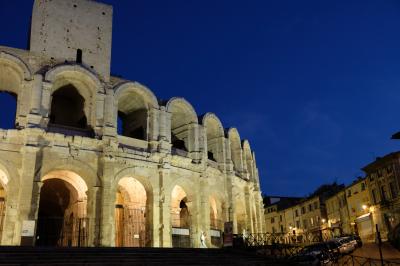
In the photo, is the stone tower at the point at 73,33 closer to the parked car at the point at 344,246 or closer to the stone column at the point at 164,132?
the stone column at the point at 164,132

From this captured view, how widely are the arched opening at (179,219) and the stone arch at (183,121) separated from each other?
11.5 ft

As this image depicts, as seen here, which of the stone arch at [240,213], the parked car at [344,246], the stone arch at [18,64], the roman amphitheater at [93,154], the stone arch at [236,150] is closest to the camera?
the roman amphitheater at [93,154]

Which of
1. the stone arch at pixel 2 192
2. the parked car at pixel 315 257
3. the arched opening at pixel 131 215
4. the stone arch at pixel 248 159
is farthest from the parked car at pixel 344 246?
the stone arch at pixel 2 192

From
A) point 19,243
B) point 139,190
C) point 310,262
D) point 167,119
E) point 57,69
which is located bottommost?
point 310,262

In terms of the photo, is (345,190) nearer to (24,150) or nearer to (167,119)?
(167,119)

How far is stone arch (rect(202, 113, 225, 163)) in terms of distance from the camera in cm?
3312

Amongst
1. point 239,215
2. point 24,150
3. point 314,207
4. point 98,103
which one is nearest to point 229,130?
point 239,215

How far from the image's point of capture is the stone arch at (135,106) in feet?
91.0

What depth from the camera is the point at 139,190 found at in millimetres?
28406

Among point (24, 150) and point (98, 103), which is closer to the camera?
point (24, 150)

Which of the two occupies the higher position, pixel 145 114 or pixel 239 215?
pixel 145 114

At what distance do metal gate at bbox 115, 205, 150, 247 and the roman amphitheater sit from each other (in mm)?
66

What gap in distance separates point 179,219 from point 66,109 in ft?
37.7

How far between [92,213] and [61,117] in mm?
9769
